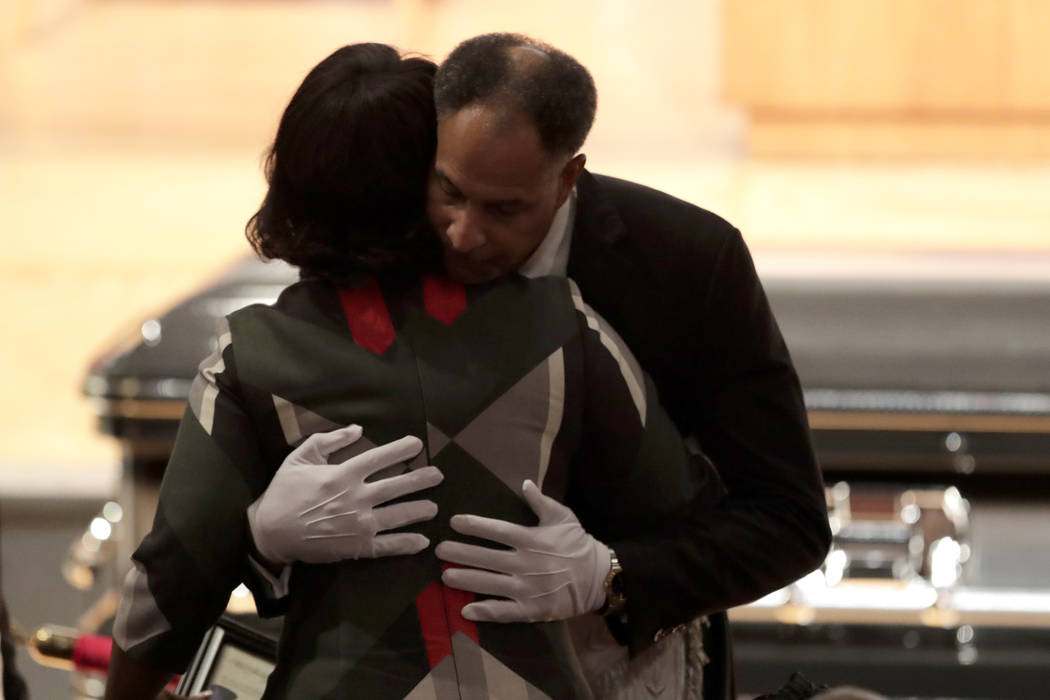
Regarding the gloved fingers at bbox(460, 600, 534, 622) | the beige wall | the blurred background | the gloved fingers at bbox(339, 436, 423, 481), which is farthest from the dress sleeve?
the beige wall

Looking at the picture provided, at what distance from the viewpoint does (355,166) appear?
4.52 ft

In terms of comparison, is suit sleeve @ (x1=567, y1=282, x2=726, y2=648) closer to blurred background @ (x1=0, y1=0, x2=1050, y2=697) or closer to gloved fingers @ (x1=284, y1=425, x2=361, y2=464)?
gloved fingers @ (x1=284, y1=425, x2=361, y2=464)

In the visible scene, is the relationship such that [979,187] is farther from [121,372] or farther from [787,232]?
[121,372]

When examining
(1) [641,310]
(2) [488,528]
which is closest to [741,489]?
(1) [641,310]

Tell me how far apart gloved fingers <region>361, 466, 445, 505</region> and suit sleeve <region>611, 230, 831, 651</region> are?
24 centimetres

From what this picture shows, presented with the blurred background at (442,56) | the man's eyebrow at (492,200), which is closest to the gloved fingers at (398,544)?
the man's eyebrow at (492,200)

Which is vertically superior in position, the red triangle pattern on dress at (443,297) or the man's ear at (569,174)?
the man's ear at (569,174)

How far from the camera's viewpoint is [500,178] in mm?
1340

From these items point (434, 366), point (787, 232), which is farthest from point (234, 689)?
point (787, 232)

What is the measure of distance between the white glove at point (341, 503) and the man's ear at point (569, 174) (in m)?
0.29

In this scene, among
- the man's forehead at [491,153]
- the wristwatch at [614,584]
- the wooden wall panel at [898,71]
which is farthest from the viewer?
the wooden wall panel at [898,71]

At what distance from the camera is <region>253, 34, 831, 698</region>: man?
4.37ft

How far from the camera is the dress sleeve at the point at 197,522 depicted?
1.37m

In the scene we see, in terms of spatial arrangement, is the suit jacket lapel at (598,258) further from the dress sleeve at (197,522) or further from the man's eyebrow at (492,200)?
the dress sleeve at (197,522)
